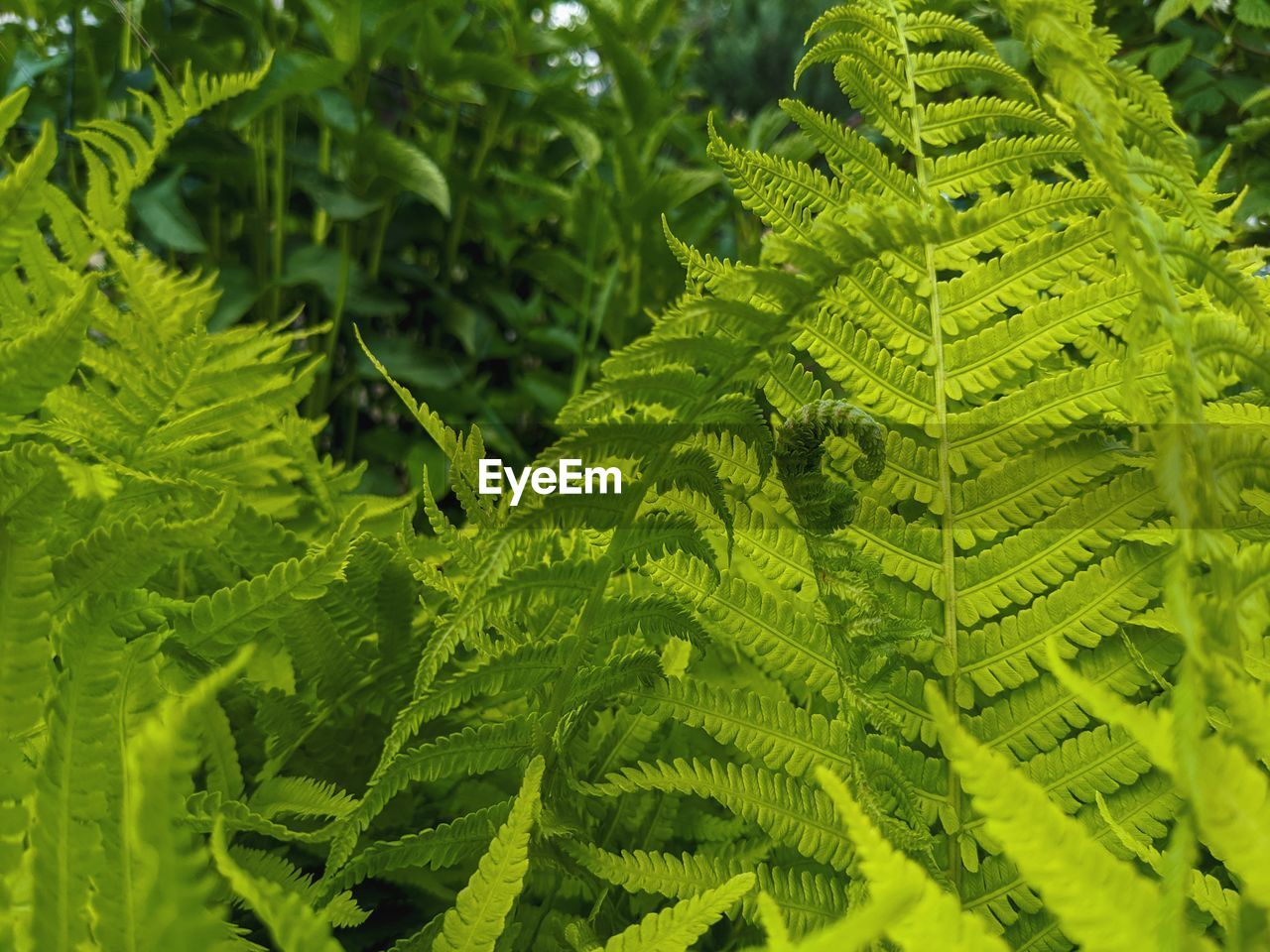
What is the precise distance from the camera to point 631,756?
435 millimetres

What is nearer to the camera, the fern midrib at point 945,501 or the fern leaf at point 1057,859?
the fern leaf at point 1057,859

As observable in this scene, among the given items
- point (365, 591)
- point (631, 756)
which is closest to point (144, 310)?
point (365, 591)

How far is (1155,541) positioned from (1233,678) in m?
0.15

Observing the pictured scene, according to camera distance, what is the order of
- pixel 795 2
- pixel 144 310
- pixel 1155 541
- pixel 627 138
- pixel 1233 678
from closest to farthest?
pixel 1233 678
pixel 1155 541
pixel 144 310
pixel 627 138
pixel 795 2

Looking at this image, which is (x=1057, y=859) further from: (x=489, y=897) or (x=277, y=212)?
(x=277, y=212)

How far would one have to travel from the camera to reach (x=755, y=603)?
39cm

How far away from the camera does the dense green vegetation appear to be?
236 millimetres

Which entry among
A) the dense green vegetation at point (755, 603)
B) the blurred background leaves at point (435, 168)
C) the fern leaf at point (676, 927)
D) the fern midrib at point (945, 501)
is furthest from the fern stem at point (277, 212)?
the fern leaf at point (676, 927)

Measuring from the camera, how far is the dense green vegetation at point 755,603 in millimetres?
236

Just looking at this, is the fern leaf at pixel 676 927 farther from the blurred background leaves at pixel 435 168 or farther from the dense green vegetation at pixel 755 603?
the blurred background leaves at pixel 435 168

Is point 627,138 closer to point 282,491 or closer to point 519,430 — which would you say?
point 519,430

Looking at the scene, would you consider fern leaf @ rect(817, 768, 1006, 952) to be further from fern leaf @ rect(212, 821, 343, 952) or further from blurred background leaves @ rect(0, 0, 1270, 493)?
blurred background leaves @ rect(0, 0, 1270, 493)

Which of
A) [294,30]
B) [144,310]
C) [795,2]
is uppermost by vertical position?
[795,2]

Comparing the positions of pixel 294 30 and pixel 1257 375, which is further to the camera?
pixel 294 30
